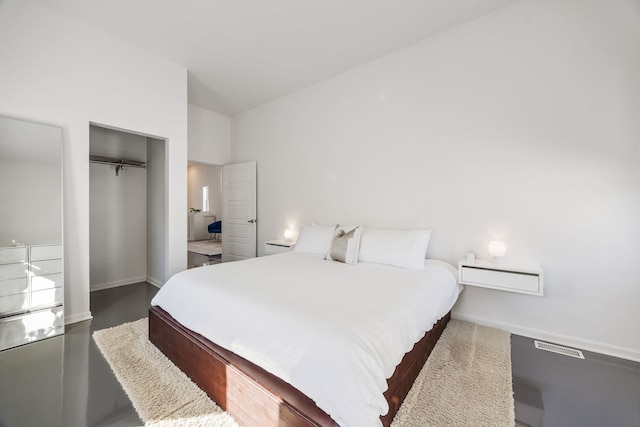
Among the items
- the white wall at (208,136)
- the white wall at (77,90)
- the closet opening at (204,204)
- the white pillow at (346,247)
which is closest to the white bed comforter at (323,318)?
the white pillow at (346,247)

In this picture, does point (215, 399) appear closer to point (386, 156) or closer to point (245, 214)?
point (386, 156)

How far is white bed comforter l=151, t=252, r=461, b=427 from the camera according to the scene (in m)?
1.13

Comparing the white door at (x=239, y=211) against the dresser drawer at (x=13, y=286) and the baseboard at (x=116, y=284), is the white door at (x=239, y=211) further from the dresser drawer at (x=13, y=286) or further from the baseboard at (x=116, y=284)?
the dresser drawer at (x=13, y=286)

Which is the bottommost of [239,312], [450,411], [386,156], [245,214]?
[450,411]

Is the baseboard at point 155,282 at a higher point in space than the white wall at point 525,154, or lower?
lower

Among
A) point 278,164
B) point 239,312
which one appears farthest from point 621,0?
point 278,164

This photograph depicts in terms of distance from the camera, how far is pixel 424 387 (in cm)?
173

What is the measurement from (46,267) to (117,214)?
1.71 metres

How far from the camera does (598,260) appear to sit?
87.4 inches

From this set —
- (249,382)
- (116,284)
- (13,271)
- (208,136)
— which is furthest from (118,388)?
(208,136)

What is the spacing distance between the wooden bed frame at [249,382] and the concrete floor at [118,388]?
37 centimetres

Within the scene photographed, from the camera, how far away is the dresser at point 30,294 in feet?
7.59

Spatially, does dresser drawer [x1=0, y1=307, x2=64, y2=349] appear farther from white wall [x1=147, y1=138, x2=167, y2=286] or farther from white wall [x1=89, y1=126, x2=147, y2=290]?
white wall [x1=89, y1=126, x2=147, y2=290]

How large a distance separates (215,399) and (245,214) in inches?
146
